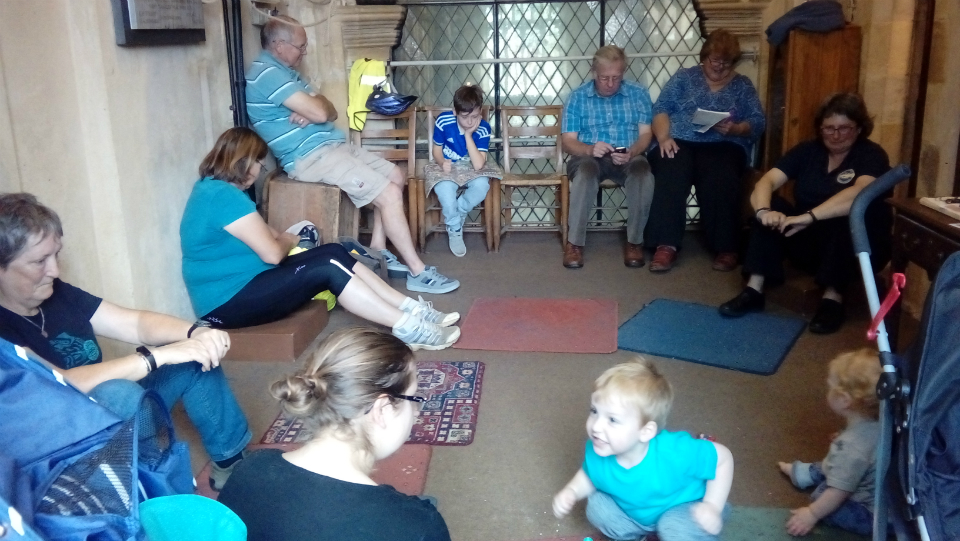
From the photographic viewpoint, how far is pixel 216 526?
1184mm

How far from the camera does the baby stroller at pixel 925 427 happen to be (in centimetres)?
149

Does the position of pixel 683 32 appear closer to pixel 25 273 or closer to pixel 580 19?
pixel 580 19

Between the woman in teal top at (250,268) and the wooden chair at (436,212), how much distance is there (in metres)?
1.43

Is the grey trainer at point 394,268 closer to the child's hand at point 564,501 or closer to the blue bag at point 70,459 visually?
the child's hand at point 564,501

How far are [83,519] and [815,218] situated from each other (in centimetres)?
313

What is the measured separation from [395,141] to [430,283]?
4.40 ft

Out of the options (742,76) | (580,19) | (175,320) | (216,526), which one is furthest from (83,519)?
(580,19)

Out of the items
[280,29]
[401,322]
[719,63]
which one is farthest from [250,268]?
[719,63]

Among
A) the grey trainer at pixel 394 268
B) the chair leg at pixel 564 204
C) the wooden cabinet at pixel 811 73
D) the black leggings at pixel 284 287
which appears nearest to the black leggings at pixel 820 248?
the wooden cabinet at pixel 811 73

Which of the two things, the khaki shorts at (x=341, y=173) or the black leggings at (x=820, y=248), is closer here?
the black leggings at (x=820, y=248)

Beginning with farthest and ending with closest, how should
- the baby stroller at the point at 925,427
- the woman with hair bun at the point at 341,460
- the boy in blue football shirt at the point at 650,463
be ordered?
the boy in blue football shirt at the point at 650,463, the baby stroller at the point at 925,427, the woman with hair bun at the point at 341,460

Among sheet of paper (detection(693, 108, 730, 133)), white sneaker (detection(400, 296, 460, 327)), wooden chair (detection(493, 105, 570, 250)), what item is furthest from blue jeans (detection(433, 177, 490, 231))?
sheet of paper (detection(693, 108, 730, 133))

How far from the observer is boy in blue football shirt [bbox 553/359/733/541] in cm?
179

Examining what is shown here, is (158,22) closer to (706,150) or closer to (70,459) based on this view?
(70,459)
